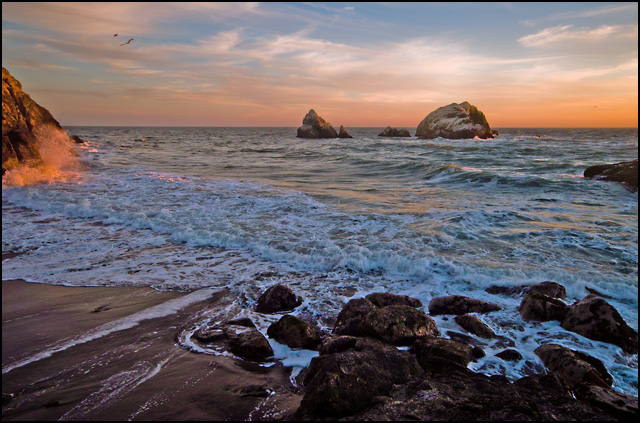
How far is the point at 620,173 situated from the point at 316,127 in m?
62.9

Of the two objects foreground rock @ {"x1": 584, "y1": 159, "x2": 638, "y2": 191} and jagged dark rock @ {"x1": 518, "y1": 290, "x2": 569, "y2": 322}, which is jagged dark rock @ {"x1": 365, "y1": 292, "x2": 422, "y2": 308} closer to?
jagged dark rock @ {"x1": 518, "y1": 290, "x2": 569, "y2": 322}

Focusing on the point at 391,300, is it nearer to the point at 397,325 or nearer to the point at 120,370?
the point at 397,325

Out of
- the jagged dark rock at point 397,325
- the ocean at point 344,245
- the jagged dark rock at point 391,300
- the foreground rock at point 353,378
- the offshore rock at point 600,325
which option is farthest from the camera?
the ocean at point 344,245

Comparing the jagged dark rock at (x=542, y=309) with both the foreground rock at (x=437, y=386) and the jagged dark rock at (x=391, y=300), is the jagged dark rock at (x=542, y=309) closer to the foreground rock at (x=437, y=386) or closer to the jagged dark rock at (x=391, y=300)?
the foreground rock at (x=437, y=386)

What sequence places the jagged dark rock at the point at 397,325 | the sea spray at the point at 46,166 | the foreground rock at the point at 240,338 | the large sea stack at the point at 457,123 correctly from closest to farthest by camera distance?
the foreground rock at the point at 240,338, the jagged dark rock at the point at 397,325, the sea spray at the point at 46,166, the large sea stack at the point at 457,123

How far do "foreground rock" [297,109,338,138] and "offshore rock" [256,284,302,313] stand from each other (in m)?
71.3

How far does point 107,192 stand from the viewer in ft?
42.3

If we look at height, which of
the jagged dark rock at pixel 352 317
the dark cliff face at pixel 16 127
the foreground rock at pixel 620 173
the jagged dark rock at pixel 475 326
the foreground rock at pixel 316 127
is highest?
the foreground rock at pixel 316 127

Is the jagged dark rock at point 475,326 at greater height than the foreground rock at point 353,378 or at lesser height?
lesser

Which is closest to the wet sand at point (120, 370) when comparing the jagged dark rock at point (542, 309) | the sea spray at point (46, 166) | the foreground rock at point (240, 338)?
the foreground rock at point (240, 338)

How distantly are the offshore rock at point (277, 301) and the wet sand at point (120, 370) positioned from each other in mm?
655

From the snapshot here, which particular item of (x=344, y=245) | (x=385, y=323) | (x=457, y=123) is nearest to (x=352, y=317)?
(x=385, y=323)

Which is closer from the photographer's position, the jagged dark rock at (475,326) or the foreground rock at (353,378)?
the foreground rock at (353,378)

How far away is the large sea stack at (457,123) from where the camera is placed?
6680cm
